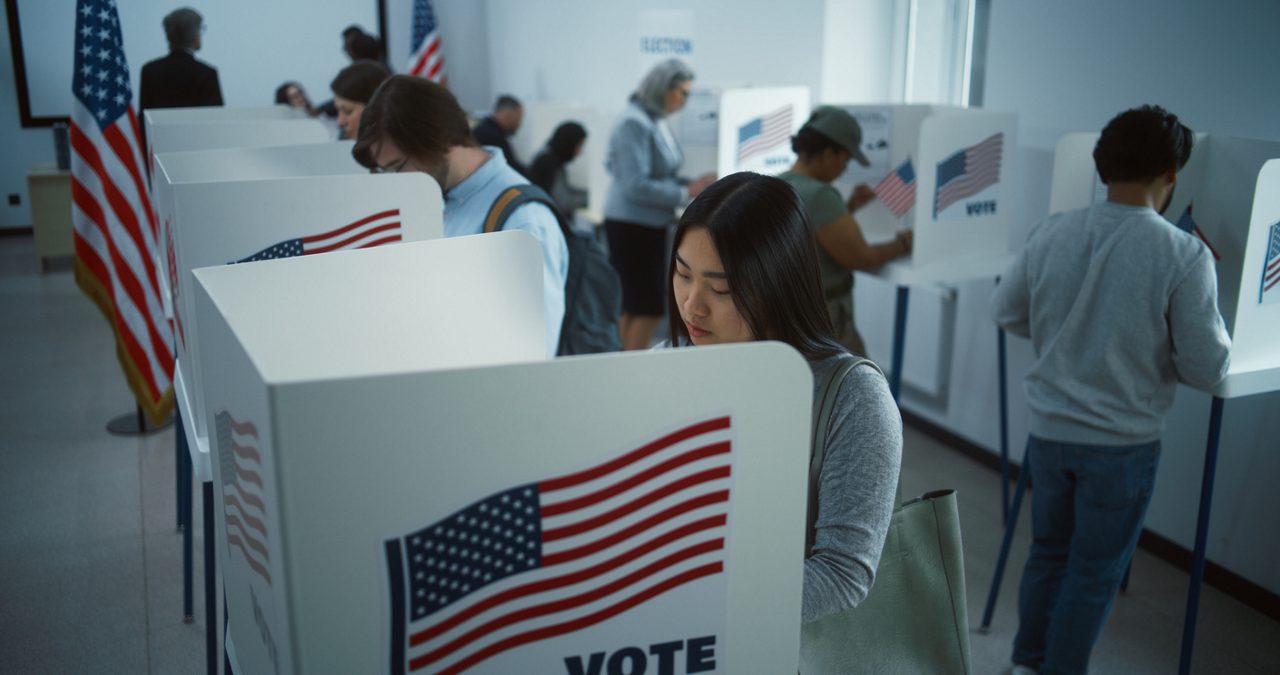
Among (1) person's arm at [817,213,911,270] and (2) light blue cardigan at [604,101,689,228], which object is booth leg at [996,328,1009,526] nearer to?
(1) person's arm at [817,213,911,270]

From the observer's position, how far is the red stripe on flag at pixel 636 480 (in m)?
0.84

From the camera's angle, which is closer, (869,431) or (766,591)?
(766,591)

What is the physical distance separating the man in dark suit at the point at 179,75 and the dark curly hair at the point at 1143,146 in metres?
4.13

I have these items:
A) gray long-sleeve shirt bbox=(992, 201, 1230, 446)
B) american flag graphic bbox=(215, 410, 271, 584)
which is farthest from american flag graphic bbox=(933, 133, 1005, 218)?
american flag graphic bbox=(215, 410, 271, 584)

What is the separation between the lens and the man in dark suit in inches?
185

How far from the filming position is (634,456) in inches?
33.6

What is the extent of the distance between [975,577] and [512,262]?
6.83 feet

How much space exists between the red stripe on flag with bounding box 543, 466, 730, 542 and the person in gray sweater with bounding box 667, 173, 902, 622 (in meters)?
0.26

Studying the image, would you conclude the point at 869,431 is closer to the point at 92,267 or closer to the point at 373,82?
the point at 373,82

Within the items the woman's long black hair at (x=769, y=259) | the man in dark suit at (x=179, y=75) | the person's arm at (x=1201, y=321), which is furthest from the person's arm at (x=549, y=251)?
the man in dark suit at (x=179, y=75)

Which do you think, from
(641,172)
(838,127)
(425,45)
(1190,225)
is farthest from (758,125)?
(425,45)

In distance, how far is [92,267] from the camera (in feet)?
11.4

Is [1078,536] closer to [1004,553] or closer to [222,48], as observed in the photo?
[1004,553]

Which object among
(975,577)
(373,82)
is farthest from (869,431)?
(373,82)
